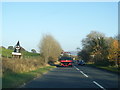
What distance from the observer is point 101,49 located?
62594 millimetres

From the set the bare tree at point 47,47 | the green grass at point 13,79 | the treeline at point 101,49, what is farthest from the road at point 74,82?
the bare tree at point 47,47

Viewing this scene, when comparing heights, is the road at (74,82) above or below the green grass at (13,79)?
below

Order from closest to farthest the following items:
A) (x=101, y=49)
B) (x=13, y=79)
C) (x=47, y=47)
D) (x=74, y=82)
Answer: (x=13, y=79) → (x=74, y=82) → (x=47, y=47) → (x=101, y=49)

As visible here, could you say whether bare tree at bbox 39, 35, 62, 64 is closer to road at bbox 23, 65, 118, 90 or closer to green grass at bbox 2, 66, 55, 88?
road at bbox 23, 65, 118, 90

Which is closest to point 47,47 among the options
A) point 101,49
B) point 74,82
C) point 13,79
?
point 101,49

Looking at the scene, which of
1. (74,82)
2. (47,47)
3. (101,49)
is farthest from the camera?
(101,49)

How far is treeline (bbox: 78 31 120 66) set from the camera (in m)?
42.1

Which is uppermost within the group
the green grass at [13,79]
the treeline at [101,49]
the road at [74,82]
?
the treeline at [101,49]

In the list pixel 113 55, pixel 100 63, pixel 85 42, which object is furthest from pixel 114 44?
pixel 85 42

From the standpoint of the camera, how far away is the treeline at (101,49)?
138ft

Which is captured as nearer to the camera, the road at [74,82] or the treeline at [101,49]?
the road at [74,82]

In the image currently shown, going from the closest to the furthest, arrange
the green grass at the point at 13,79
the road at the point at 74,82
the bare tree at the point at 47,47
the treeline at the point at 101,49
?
1. the green grass at the point at 13,79
2. the road at the point at 74,82
3. the treeline at the point at 101,49
4. the bare tree at the point at 47,47

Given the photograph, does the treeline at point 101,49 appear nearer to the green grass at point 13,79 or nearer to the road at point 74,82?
the road at point 74,82

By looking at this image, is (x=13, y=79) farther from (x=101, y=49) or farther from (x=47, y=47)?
(x=101, y=49)
